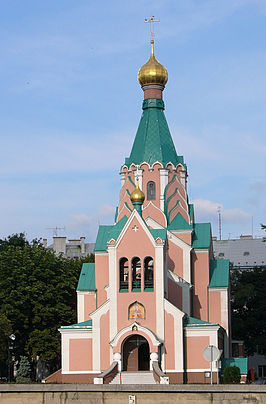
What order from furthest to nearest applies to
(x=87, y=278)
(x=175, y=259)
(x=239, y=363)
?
(x=87, y=278), (x=175, y=259), (x=239, y=363)

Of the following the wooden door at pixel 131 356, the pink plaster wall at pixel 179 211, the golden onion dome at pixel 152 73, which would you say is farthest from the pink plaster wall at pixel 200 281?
the golden onion dome at pixel 152 73

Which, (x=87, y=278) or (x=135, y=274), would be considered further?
(x=87, y=278)

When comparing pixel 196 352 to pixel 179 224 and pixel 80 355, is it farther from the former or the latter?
pixel 179 224

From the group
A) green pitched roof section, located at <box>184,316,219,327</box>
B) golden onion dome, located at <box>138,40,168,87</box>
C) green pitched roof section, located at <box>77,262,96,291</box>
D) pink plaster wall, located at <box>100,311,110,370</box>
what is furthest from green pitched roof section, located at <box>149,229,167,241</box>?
golden onion dome, located at <box>138,40,168,87</box>

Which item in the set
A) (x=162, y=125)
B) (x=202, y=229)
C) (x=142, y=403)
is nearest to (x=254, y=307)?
(x=202, y=229)

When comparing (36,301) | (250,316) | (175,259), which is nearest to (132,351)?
(175,259)

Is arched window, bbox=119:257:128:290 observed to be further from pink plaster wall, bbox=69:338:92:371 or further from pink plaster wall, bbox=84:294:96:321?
pink plaster wall, bbox=84:294:96:321

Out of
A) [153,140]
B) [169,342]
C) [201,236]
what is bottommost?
[169,342]

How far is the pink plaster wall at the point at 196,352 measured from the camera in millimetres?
37844

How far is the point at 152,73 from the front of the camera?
45906 mm

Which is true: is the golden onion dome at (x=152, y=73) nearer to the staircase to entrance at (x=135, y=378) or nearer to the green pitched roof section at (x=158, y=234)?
the green pitched roof section at (x=158, y=234)

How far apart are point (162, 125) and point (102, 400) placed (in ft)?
68.7

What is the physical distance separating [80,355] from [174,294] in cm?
576

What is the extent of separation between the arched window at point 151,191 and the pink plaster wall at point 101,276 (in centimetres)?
399
